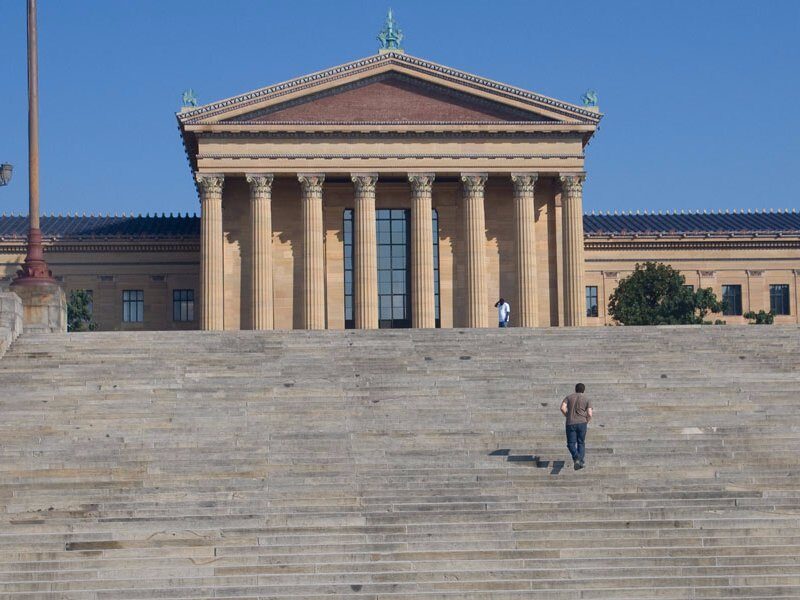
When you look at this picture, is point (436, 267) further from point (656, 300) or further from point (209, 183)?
Result: point (209, 183)

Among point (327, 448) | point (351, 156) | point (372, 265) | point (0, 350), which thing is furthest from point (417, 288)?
point (327, 448)

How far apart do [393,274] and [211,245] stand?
344 inches

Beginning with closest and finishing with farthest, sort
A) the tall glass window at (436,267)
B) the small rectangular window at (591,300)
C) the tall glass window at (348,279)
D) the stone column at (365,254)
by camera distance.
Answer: the stone column at (365,254), the tall glass window at (436,267), the tall glass window at (348,279), the small rectangular window at (591,300)

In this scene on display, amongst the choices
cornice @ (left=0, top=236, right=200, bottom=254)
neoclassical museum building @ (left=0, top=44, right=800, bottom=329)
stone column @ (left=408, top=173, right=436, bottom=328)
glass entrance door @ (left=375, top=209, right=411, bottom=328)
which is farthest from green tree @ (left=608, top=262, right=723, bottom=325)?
cornice @ (left=0, top=236, right=200, bottom=254)

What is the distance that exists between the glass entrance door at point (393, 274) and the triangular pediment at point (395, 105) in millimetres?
5305

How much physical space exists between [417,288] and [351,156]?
663 cm

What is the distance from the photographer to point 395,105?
64000 mm

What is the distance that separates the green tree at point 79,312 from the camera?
70.1 m

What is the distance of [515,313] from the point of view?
2530 inches

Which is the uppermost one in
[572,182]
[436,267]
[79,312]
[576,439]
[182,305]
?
[572,182]

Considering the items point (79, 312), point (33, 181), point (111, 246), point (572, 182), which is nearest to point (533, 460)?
point (33, 181)

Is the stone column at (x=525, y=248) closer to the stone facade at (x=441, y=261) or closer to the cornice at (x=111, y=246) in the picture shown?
the stone facade at (x=441, y=261)

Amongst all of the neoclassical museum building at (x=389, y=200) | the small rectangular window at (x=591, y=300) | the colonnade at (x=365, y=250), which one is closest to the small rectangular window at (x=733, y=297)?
the small rectangular window at (x=591, y=300)

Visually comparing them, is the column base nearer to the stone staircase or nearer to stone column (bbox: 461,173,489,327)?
the stone staircase
